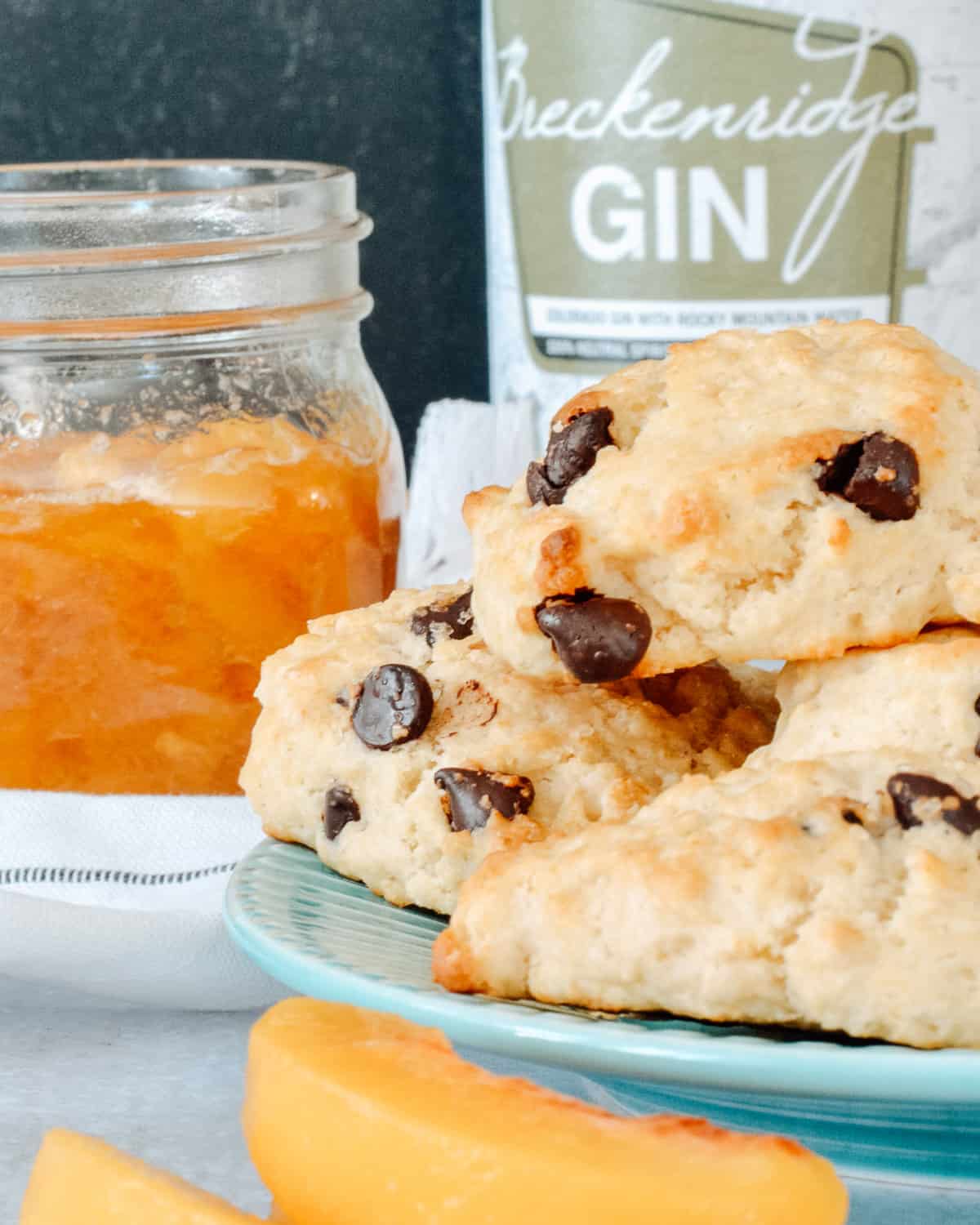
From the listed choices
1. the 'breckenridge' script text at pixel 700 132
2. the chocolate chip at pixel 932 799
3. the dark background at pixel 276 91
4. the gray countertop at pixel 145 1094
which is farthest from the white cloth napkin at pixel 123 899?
the dark background at pixel 276 91

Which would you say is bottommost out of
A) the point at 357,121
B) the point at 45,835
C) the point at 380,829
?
the point at 45,835

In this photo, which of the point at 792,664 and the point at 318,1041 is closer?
the point at 318,1041

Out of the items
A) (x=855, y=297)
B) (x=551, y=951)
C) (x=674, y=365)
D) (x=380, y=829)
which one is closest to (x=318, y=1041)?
(x=551, y=951)

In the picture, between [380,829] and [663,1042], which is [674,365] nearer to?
[380,829]

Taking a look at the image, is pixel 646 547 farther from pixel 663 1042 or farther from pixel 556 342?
pixel 556 342

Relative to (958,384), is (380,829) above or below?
below

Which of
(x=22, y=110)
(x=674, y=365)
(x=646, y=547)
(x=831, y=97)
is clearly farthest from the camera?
(x=22, y=110)

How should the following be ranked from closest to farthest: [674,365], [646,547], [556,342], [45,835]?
[646,547] < [674,365] < [45,835] < [556,342]
